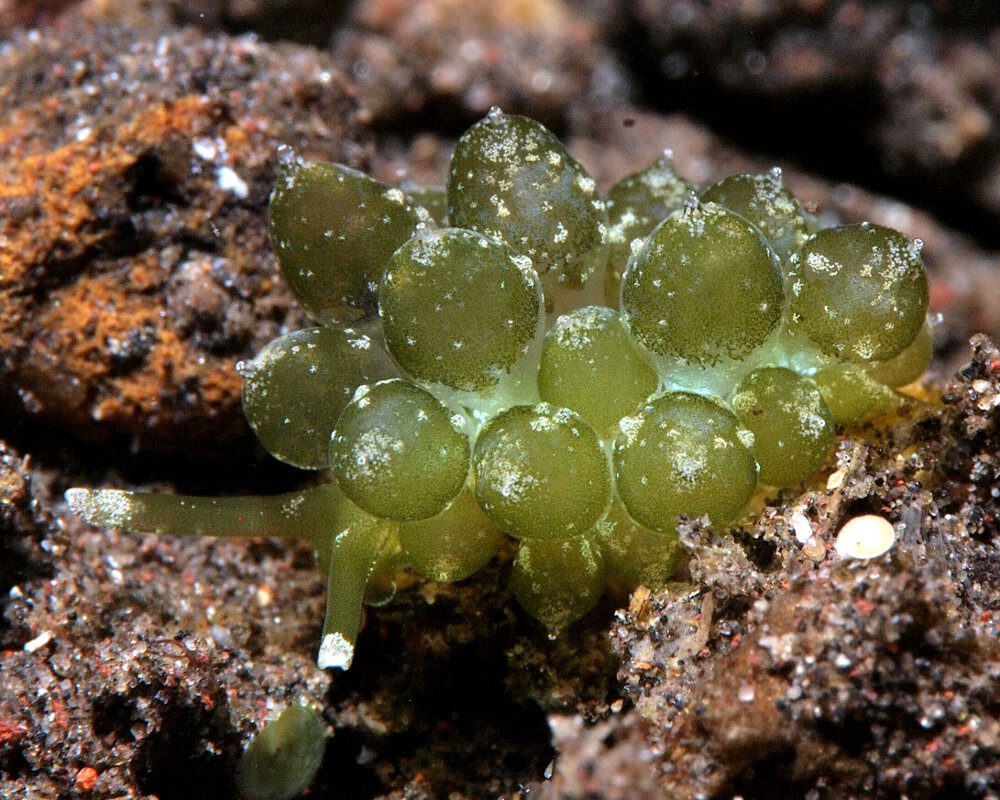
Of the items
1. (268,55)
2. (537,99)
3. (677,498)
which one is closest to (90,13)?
(268,55)

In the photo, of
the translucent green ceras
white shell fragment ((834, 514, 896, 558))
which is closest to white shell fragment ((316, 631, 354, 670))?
the translucent green ceras

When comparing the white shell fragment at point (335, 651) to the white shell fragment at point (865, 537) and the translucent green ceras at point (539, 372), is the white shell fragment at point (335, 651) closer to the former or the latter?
the translucent green ceras at point (539, 372)

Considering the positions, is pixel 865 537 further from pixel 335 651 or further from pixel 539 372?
pixel 335 651

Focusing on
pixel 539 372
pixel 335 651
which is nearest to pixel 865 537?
pixel 539 372

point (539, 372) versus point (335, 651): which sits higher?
point (539, 372)

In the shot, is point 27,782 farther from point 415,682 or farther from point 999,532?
point 999,532

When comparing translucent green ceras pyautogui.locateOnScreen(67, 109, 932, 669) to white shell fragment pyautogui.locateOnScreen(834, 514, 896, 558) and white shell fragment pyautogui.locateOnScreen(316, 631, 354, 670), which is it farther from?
white shell fragment pyautogui.locateOnScreen(834, 514, 896, 558)
